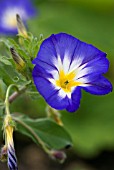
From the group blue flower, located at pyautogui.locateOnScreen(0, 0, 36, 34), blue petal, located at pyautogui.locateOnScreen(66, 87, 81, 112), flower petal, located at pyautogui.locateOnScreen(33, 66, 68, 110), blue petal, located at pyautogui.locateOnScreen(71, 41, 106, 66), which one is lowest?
blue petal, located at pyautogui.locateOnScreen(66, 87, 81, 112)

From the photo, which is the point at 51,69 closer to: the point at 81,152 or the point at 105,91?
the point at 105,91

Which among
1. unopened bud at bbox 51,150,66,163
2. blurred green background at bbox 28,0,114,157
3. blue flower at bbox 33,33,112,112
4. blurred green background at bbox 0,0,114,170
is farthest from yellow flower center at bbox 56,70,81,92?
blurred green background at bbox 28,0,114,157

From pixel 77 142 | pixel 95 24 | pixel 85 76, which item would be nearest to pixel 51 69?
pixel 85 76

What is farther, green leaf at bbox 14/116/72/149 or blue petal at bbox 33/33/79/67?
green leaf at bbox 14/116/72/149

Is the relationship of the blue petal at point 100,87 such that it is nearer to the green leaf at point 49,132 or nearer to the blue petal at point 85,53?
the blue petal at point 85,53

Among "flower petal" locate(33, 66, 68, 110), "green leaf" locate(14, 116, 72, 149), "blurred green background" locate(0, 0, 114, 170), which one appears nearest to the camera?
"flower petal" locate(33, 66, 68, 110)

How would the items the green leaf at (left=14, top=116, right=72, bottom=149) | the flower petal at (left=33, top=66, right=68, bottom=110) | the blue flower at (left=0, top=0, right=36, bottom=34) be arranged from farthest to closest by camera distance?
the blue flower at (left=0, top=0, right=36, bottom=34) < the green leaf at (left=14, top=116, right=72, bottom=149) < the flower petal at (left=33, top=66, right=68, bottom=110)

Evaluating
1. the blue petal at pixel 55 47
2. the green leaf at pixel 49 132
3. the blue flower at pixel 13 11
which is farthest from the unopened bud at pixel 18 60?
the blue flower at pixel 13 11

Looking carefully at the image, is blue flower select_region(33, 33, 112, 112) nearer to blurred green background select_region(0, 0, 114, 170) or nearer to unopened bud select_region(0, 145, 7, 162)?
unopened bud select_region(0, 145, 7, 162)
